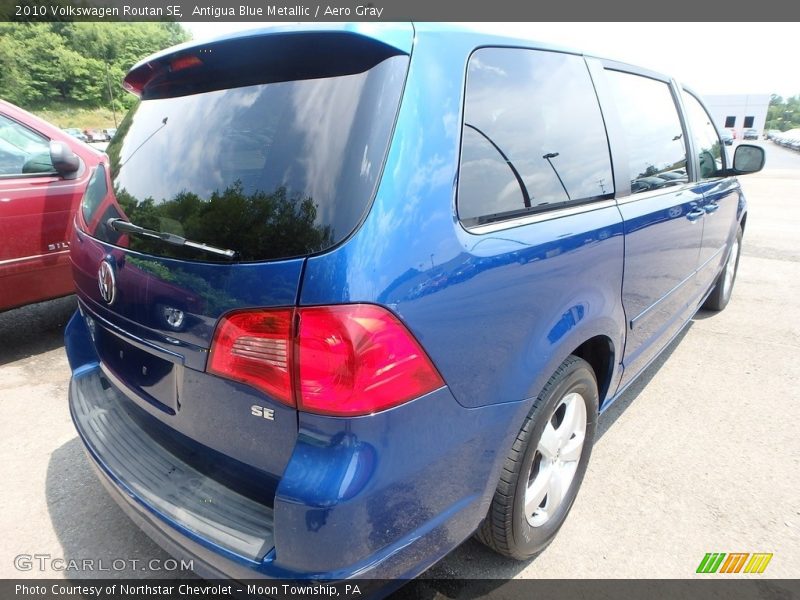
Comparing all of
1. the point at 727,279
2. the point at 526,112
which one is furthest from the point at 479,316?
the point at 727,279

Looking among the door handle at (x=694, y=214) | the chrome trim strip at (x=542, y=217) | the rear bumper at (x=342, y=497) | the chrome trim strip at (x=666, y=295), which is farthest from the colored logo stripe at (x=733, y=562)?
the door handle at (x=694, y=214)

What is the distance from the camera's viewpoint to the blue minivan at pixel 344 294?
4.10ft

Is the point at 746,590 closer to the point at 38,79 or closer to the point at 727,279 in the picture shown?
the point at 727,279

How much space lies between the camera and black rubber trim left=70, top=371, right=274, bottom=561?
1388 millimetres

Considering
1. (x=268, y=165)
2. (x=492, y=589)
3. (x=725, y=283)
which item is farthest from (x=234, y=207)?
(x=725, y=283)

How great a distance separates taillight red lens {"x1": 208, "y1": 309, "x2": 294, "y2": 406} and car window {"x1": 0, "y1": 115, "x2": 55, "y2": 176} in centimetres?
323

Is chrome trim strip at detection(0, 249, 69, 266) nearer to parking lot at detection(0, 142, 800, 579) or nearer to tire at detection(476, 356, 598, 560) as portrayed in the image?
parking lot at detection(0, 142, 800, 579)

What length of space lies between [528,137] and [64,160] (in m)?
3.21

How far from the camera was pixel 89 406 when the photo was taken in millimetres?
1981

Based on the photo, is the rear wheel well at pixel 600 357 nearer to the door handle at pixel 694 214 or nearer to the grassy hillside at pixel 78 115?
the door handle at pixel 694 214

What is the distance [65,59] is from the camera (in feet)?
226

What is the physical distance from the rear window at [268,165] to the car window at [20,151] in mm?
2514

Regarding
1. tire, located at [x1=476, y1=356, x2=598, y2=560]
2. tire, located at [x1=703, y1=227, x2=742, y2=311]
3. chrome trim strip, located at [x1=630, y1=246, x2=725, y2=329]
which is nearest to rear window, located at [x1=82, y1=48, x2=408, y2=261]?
tire, located at [x1=476, y1=356, x2=598, y2=560]

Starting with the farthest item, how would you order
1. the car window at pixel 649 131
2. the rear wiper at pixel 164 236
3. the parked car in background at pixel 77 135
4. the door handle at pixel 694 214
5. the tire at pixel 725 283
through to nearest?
1. the tire at pixel 725 283
2. the parked car in background at pixel 77 135
3. the door handle at pixel 694 214
4. the car window at pixel 649 131
5. the rear wiper at pixel 164 236
